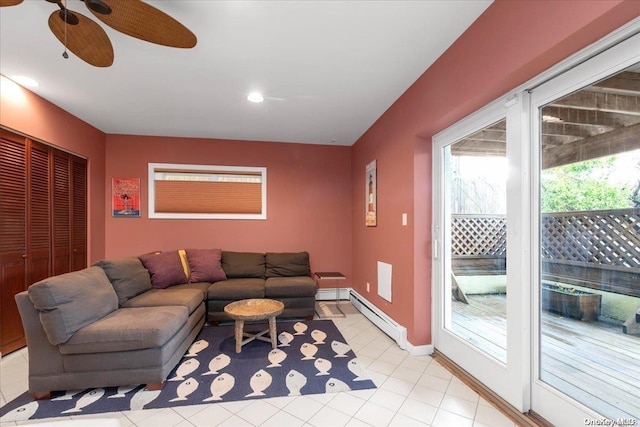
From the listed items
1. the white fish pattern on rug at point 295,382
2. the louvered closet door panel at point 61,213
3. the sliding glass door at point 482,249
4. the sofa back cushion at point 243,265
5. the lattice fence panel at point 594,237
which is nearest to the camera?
the lattice fence panel at point 594,237

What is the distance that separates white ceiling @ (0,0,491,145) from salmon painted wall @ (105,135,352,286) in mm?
660

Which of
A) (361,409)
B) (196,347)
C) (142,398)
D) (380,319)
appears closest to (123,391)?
(142,398)

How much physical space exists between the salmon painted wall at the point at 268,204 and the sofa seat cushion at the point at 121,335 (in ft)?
7.24

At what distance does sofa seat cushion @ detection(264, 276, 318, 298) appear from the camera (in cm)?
357

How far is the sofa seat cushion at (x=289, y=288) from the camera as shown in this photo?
357cm

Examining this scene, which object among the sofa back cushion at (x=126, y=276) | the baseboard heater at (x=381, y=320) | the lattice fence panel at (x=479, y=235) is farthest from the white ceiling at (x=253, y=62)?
the baseboard heater at (x=381, y=320)

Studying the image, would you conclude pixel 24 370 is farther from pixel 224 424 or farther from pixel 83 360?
pixel 224 424

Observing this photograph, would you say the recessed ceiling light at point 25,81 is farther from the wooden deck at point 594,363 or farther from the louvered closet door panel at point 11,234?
the wooden deck at point 594,363

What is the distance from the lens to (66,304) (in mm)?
1993

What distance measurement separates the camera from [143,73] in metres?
2.50

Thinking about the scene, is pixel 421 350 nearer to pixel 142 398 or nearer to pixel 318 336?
pixel 318 336

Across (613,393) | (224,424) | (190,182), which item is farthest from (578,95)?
(190,182)

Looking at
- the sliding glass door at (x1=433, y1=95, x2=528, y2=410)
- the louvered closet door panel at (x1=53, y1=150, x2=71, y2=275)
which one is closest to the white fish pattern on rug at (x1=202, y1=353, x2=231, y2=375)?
the sliding glass door at (x1=433, y1=95, x2=528, y2=410)

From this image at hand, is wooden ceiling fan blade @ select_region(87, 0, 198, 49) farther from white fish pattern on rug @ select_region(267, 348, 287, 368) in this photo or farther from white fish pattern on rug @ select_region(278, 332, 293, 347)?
white fish pattern on rug @ select_region(278, 332, 293, 347)
